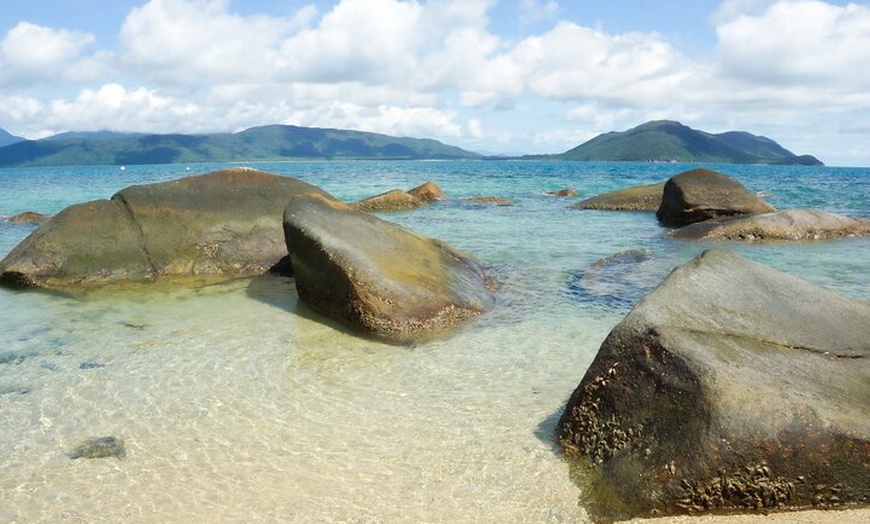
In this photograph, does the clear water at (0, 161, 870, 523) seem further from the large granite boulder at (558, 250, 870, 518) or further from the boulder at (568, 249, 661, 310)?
the large granite boulder at (558, 250, 870, 518)

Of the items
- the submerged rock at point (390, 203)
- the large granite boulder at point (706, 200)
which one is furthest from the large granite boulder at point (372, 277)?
the submerged rock at point (390, 203)

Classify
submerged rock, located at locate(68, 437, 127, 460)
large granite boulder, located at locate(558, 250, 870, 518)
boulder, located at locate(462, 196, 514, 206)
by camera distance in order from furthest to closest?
boulder, located at locate(462, 196, 514, 206) < submerged rock, located at locate(68, 437, 127, 460) < large granite boulder, located at locate(558, 250, 870, 518)

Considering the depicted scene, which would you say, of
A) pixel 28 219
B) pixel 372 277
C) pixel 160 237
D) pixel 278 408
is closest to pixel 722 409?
pixel 278 408

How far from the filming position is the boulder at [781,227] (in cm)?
1764

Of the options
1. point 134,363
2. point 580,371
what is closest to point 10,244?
point 134,363

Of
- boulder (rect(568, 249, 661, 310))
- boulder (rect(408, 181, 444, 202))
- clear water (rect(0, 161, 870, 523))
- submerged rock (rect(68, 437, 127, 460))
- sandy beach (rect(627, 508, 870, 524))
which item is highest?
boulder (rect(408, 181, 444, 202))

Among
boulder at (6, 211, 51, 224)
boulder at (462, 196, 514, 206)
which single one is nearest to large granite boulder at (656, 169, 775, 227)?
boulder at (462, 196, 514, 206)

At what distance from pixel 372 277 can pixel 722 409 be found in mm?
5336

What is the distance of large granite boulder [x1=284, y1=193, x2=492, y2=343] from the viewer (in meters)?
8.91

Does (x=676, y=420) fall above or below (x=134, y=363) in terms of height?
above

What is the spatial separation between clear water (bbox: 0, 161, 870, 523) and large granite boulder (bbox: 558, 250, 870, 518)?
49 cm

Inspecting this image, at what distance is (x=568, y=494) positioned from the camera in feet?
15.8

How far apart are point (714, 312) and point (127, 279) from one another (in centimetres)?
1034

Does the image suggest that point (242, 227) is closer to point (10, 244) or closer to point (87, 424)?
point (87, 424)
